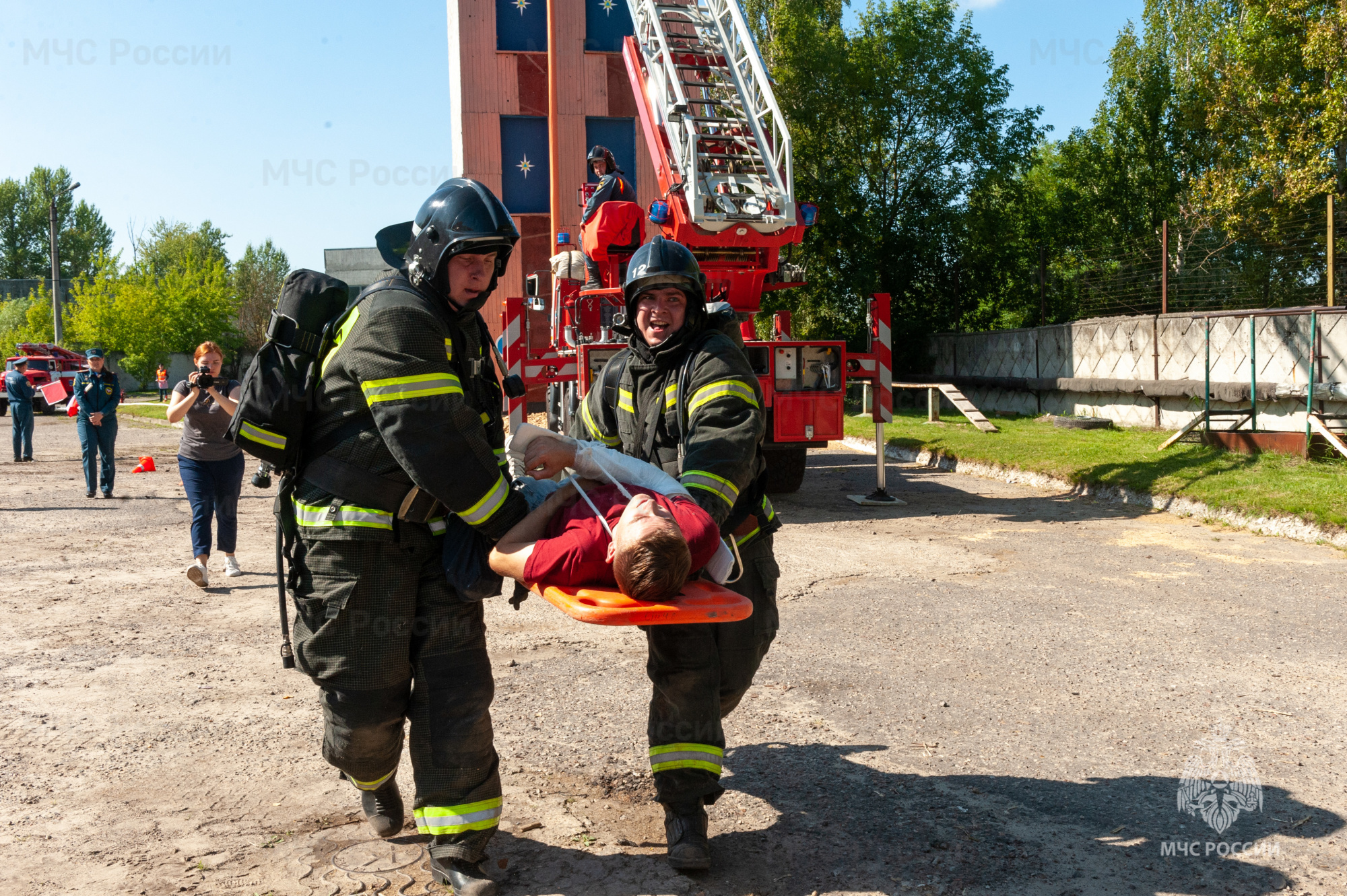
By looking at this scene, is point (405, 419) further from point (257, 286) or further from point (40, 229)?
point (40, 229)

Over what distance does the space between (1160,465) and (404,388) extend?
10417 mm

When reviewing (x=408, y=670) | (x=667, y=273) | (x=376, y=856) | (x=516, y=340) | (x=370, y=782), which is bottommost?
(x=376, y=856)

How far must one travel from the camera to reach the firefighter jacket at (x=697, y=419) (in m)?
3.23

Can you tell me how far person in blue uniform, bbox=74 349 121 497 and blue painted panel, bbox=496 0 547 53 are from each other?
10103 millimetres

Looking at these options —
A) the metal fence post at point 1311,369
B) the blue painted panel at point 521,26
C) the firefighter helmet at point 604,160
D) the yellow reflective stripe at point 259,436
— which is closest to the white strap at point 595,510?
the yellow reflective stripe at point 259,436

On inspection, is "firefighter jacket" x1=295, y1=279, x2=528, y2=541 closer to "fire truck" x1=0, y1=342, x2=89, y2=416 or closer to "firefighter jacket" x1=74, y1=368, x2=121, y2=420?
"firefighter jacket" x1=74, y1=368, x2=121, y2=420

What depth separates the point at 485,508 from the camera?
115 inches

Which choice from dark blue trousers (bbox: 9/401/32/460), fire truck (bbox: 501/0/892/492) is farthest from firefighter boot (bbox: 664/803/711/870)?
dark blue trousers (bbox: 9/401/32/460)

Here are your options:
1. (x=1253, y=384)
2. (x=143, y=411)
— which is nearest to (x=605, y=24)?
(x=1253, y=384)

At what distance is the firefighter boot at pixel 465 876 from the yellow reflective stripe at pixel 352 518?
1.00 m

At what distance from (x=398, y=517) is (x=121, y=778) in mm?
1886

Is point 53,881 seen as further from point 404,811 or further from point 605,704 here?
point 605,704

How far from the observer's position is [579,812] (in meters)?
3.61

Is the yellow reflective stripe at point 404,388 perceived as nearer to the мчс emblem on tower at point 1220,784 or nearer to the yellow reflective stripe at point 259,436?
the yellow reflective stripe at point 259,436
